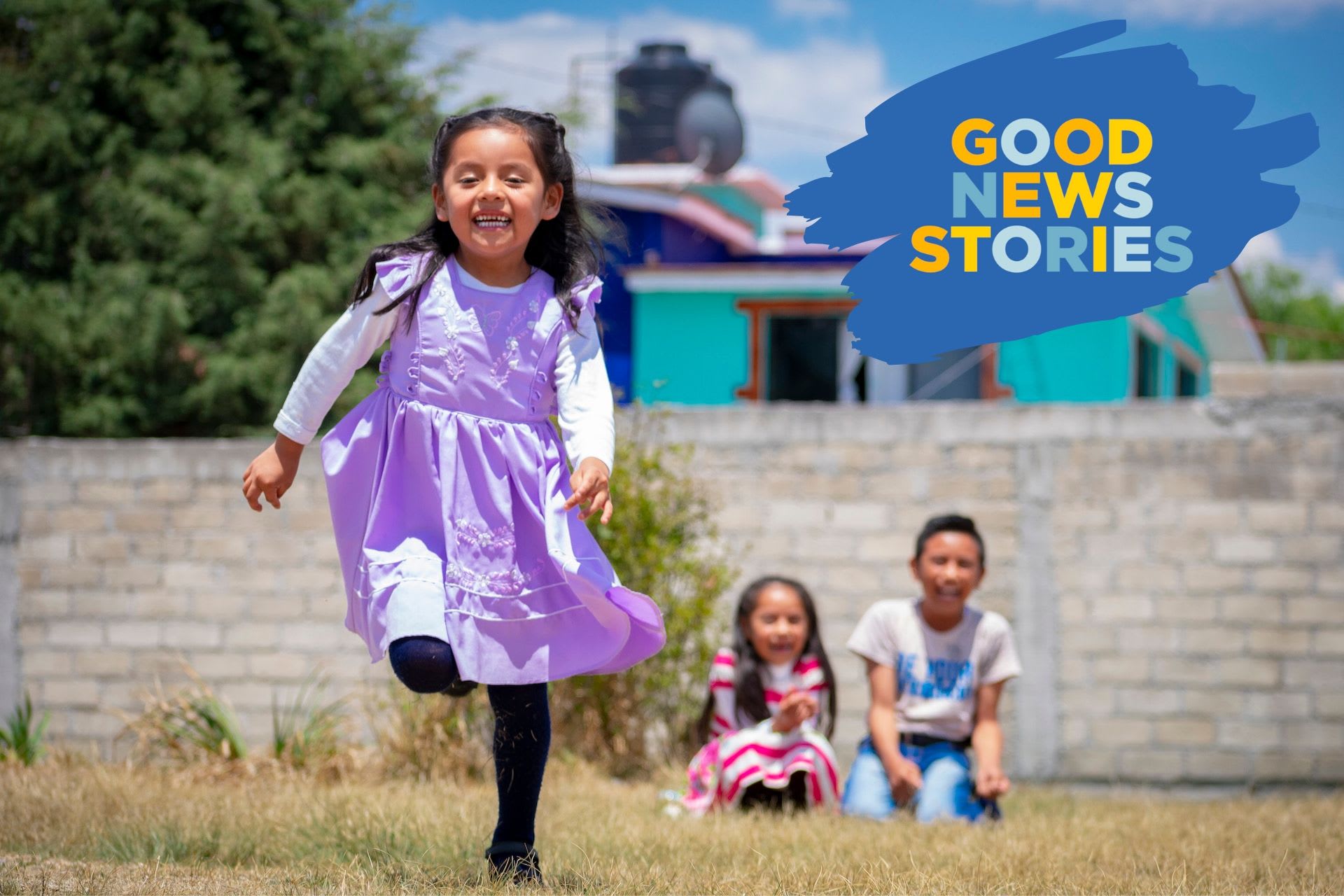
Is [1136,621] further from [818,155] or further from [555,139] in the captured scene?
[555,139]

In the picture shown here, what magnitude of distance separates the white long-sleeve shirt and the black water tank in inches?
529

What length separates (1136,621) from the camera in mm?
6746

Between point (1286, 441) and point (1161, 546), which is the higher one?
point (1286, 441)

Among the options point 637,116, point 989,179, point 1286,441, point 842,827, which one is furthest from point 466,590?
point 637,116

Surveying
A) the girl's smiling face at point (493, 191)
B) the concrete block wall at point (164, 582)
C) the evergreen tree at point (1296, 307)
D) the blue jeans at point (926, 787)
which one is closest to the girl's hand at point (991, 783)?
the blue jeans at point (926, 787)

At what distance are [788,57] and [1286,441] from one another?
900 centimetres

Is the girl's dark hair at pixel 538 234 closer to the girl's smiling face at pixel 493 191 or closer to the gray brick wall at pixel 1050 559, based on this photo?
the girl's smiling face at pixel 493 191

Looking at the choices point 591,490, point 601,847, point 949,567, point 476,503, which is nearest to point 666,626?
point 949,567

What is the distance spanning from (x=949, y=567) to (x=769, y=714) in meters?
0.87

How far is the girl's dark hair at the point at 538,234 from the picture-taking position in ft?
11.4

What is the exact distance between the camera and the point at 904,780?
16.7 ft

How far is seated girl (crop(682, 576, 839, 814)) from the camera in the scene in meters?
5.08

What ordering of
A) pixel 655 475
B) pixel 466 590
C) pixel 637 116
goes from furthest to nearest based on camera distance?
pixel 637 116 → pixel 655 475 → pixel 466 590

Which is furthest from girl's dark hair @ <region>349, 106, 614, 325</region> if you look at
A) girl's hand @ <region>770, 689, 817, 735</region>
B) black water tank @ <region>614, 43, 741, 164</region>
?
black water tank @ <region>614, 43, 741, 164</region>
